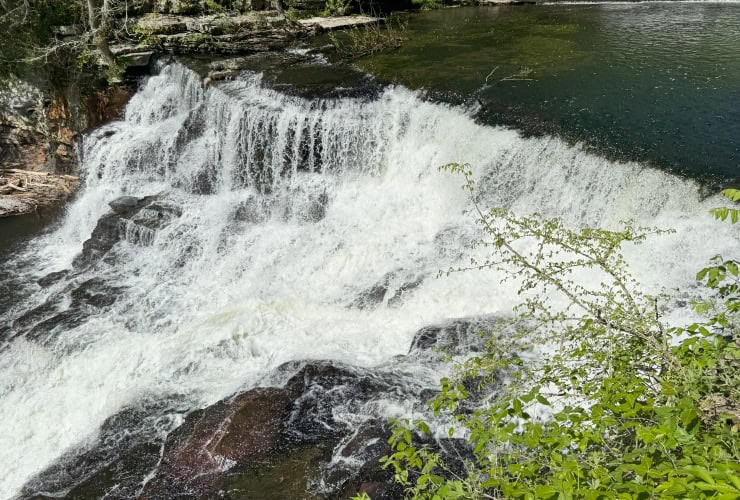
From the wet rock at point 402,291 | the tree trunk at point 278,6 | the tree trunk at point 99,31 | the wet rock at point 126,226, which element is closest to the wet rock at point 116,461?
the wet rock at point 402,291

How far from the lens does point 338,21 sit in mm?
16984

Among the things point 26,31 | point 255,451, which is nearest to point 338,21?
point 26,31

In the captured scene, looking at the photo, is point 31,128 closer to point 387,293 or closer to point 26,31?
point 26,31

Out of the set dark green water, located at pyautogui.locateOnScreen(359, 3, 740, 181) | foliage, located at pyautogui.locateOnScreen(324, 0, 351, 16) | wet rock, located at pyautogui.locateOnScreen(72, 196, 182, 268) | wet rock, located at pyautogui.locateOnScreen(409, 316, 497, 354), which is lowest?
wet rock, located at pyautogui.locateOnScreen(409, 316, 497, 354)

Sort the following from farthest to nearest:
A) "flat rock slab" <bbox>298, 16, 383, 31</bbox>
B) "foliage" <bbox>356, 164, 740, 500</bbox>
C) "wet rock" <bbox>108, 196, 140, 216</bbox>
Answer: "flat rock slab" <bbox>298, 16, 383, 31</bbox>
"wet rock" <bbox>108, 196, 140, 216</bbox>
"foliage" <bbox>356, 164, 740, 500</bbox>

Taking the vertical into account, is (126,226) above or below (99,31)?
below

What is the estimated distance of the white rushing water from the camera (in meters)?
6.77

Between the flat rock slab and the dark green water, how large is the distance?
56.8 inches

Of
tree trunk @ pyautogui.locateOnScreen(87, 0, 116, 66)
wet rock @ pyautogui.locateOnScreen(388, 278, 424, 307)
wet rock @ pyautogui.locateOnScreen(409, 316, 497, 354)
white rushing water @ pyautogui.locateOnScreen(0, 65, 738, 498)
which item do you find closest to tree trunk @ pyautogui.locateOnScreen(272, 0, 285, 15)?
tree trunk @ pyautogui.locateOnScreen(87, 0, 116, 66)

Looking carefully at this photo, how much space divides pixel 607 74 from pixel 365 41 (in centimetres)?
600

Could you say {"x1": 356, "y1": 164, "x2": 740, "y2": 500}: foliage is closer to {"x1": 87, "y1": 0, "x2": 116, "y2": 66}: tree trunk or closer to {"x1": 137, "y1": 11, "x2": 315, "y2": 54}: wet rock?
{"x1": 87, "y1": 0, "x2": 116, "y2": 66}: tree trunk

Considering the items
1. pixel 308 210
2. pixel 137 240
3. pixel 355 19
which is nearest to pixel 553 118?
pixel 308 210

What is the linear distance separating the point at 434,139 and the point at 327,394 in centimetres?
534

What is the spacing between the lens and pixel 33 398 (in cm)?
682
